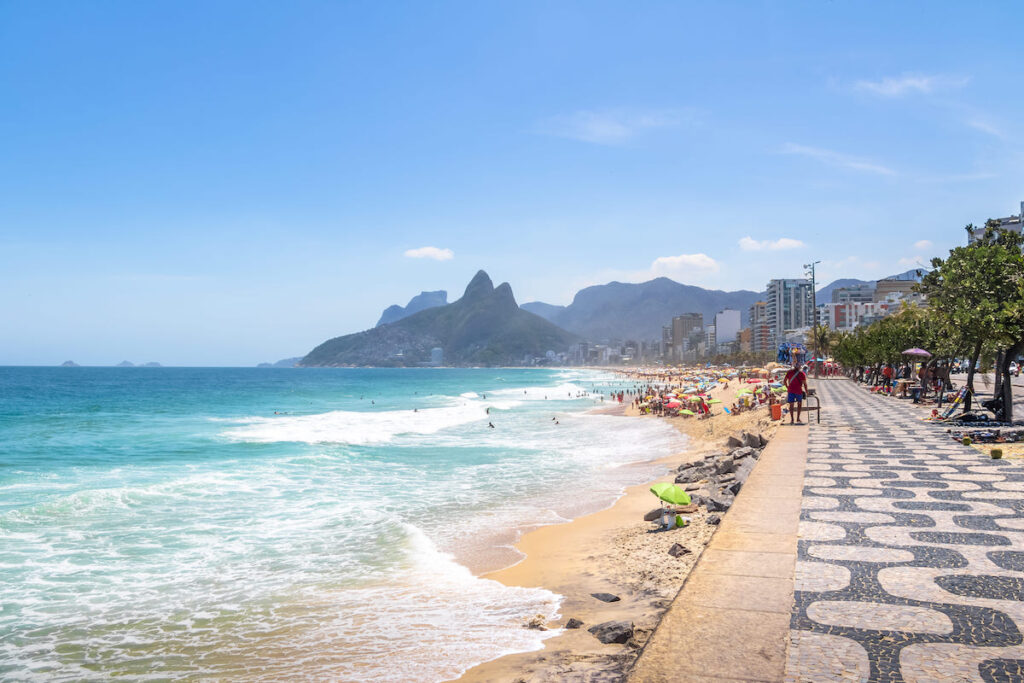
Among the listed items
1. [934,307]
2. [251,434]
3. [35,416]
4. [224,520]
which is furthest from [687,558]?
[35,416]

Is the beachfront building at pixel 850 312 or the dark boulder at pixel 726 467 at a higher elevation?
the beachfront building at pixel 850 312

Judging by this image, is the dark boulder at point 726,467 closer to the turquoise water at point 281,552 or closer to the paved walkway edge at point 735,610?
the turquoise water at point 281,552

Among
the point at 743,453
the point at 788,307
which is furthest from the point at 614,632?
the point at 788,307

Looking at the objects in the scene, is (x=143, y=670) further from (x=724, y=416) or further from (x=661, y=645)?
(x=724, y=416)

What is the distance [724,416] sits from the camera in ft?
94.5

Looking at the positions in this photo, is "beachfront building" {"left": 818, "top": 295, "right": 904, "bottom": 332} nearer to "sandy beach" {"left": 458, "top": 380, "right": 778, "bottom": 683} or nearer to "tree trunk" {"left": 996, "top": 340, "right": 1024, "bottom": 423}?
"tree trunk" {"left": 996, "top": 340, "right": 1024, "bottom": 423}

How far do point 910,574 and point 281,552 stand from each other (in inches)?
349

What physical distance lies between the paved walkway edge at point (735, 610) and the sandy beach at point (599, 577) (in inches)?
24.3

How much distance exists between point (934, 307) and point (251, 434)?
29031 millimetres

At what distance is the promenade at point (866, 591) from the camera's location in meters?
3.42

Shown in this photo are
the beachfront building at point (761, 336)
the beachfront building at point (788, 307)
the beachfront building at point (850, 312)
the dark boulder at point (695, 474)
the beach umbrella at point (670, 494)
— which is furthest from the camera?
the beachfront building at point (788, 307)

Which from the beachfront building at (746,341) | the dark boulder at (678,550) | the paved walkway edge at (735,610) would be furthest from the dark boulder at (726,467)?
the beachfront building at (746,341)

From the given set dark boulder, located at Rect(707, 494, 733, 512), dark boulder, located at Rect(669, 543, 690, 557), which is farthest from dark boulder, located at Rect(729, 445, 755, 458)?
dark boulder, located at Rect(669, 543, 690, 557)

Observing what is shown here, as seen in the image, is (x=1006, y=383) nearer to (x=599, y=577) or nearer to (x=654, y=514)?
(x=654, y=514)
